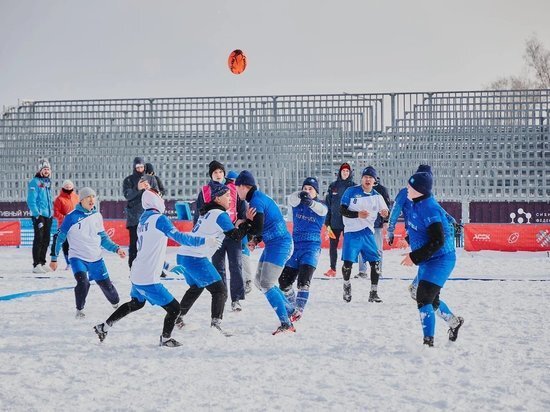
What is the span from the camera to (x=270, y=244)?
689cm

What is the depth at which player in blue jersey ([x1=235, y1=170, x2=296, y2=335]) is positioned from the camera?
6711 mm

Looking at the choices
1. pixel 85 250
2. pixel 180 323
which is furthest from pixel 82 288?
pixel 180 323

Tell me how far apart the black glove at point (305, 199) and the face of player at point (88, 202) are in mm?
2372

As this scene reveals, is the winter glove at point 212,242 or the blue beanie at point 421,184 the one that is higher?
the blue beanie at point 421,184

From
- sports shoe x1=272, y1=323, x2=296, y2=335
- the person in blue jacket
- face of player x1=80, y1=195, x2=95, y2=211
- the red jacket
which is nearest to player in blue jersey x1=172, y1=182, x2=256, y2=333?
sports shoe x1=272, y1=323, x2=296, y2=335

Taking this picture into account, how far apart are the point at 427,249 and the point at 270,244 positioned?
5.54 feet

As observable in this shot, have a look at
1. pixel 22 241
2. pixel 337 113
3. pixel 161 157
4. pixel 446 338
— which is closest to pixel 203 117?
pixel 161 157

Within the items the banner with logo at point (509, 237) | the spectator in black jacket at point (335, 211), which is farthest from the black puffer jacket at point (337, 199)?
the banner with logo at point (509, 237)

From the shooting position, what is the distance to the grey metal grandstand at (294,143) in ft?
83.7

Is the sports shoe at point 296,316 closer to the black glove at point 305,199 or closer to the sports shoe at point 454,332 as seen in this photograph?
the black glove at point 305,199

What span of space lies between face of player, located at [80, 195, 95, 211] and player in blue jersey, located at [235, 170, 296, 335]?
6.48 feet

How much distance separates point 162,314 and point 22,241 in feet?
45.3

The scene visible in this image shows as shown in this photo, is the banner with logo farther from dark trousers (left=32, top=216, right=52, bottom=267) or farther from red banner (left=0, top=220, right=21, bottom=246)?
red banner (left=0, top=220, right=21, bottom=246)

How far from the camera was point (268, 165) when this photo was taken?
1043 inches
